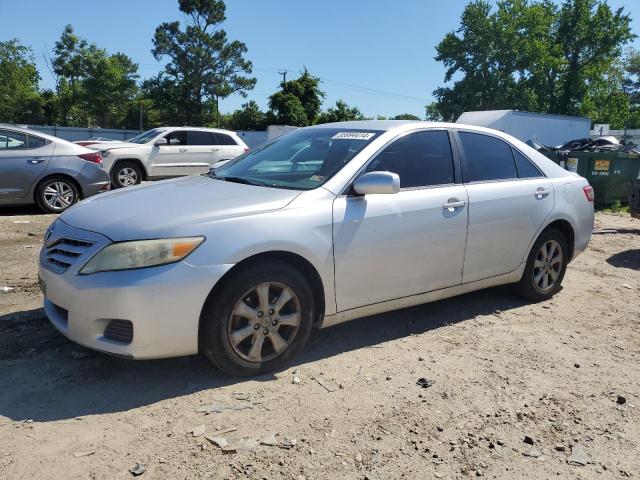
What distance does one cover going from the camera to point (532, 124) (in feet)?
80.2

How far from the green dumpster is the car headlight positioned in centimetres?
1151

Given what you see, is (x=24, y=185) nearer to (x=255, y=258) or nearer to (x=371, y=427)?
(x=255, y=258)

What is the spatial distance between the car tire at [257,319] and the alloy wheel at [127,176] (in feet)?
36.1

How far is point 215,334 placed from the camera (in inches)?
122

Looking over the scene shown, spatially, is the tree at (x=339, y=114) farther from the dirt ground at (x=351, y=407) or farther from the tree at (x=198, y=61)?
the dirt ground at (x=351, y=407)

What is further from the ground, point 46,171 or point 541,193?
point 541,193

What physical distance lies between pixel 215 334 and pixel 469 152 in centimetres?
258

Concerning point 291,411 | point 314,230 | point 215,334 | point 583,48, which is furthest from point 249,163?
point 583,48

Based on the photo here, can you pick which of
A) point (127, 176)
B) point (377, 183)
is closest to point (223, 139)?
point (127, 176)

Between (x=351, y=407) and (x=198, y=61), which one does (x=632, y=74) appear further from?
(x=351, y=407)

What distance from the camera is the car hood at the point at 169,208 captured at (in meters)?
3.03

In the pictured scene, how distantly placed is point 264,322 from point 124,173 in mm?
11239

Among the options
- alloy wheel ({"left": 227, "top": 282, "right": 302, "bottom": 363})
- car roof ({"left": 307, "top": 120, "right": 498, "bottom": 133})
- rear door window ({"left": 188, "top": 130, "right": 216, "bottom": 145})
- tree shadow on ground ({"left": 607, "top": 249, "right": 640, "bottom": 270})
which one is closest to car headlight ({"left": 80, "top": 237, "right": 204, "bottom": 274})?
alloy wheel ({"left": 227, "top": 282, "right": 302, "bottom": 363})

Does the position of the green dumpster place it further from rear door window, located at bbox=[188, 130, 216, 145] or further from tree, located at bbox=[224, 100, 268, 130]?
tree, located at bbox=[224, 100, 268, 130]
